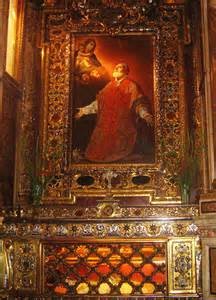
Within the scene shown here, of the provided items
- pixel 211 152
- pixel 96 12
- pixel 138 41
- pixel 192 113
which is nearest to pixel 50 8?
pixel 96 12

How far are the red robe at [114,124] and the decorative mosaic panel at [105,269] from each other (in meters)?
1.65

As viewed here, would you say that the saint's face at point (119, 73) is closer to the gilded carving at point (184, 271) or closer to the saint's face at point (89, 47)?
the saint's face at point (89, 47)

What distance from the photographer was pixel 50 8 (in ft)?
29.5

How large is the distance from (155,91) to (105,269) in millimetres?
3055

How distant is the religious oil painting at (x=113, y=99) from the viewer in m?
8.12

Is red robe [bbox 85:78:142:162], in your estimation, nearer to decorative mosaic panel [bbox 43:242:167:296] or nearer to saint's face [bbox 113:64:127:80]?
saint's face [bbox 113:64:127:80]

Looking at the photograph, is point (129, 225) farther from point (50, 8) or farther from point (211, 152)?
point (50, 8)

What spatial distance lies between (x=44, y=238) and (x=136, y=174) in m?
1.96

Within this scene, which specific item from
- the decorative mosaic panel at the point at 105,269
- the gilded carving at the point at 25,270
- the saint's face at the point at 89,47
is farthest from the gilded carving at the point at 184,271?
the saint's face at the point at 89,47

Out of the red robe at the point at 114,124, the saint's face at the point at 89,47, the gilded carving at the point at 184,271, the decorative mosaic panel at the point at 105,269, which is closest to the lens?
the gilded carving at the point at 184,271

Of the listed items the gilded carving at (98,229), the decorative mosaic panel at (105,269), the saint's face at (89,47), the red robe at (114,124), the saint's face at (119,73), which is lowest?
the decorative mosaic panel at (105,269)

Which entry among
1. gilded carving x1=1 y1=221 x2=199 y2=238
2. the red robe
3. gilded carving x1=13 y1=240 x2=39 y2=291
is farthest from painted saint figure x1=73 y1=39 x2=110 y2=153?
gilded carving x1=13 y1=240 x2=39 y2=291

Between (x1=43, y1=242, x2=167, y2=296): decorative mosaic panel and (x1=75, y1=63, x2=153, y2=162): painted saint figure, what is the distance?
5.41 ft

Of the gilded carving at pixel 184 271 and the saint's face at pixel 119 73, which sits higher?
the saint's face at pixel 119 73
